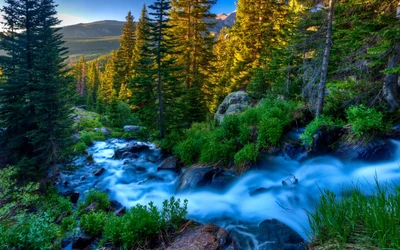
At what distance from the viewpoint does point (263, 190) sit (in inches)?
318

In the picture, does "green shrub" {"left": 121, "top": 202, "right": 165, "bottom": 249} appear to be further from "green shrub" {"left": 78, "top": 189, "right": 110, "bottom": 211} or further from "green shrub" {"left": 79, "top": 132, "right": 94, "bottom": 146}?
"green shrub" {"left": 79, "top": 132, "right": 94, "bottom": 146}

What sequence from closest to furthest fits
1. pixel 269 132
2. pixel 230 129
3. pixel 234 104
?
1. pixel 269 132
2. pixel 230 129
3. pixel 234 104

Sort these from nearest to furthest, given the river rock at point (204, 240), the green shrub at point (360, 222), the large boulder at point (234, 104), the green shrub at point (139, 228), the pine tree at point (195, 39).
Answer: the green shrub at point (360, 222) → the river rock at point (204, 240) → the green shrub at point (139, 228) → the large boulder at point (234, 104) → the pine tree at point (195, 39)

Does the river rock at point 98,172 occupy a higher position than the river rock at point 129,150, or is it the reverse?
the river rock at point 129,150

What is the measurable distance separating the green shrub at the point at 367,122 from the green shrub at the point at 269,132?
280cm

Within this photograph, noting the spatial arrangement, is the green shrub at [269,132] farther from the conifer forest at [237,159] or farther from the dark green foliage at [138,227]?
the dark green foliage at [138,227]

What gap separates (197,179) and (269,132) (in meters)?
3.90

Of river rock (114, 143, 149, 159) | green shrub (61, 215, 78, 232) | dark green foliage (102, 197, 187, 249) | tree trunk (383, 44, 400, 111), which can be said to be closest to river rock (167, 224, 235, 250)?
dark green foliage (102, 197, 187, 249)

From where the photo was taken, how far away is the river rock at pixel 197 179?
9492mm

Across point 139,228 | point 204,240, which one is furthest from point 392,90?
point 139,228

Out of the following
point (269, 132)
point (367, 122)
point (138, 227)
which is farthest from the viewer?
point (269, 132)

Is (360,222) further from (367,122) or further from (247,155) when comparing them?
(247,155)

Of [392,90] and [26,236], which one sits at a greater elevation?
[392,90]

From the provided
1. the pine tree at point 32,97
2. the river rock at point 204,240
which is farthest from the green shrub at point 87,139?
the river rock at point 204,240
